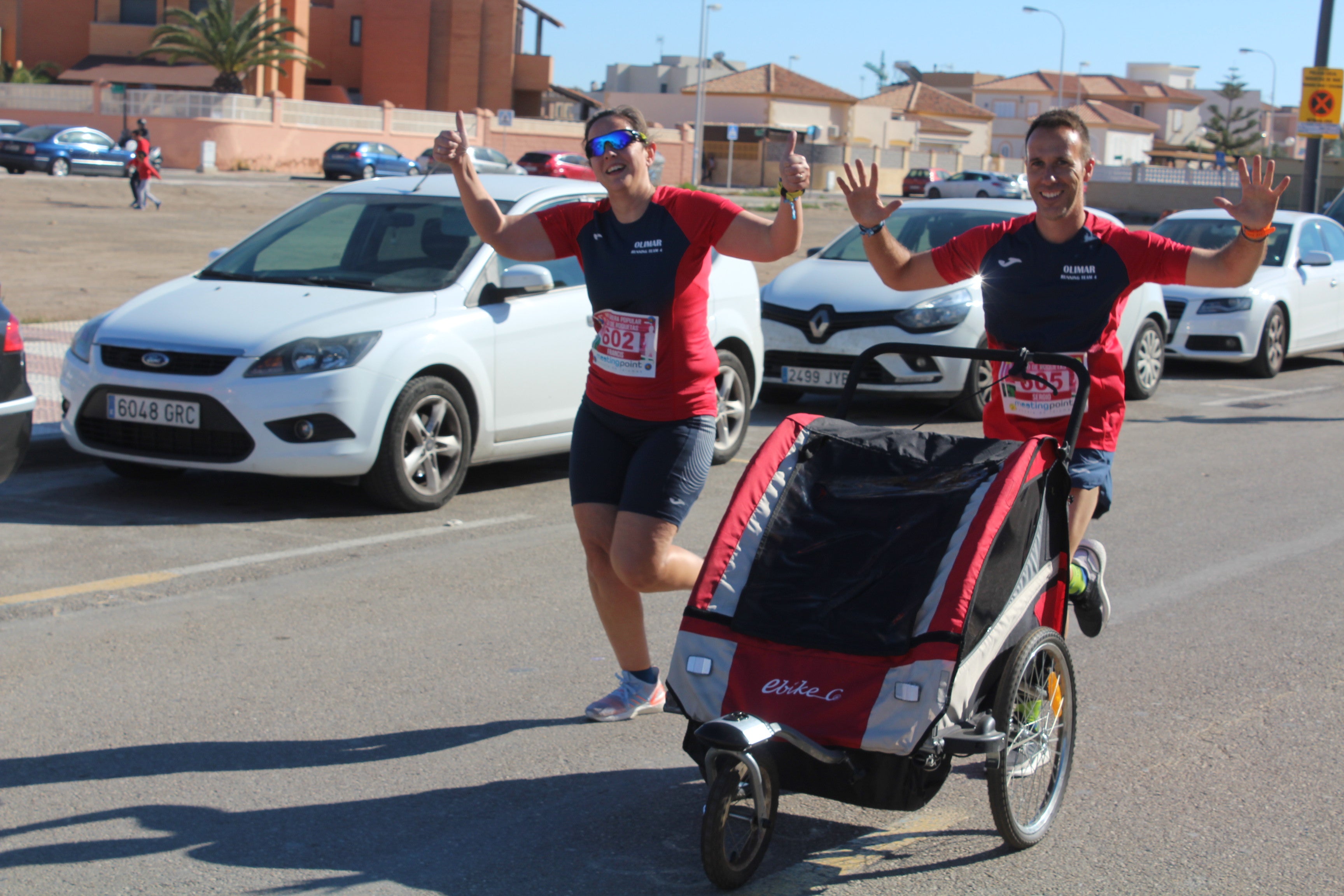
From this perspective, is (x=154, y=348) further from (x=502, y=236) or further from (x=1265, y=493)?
(x=1265, y=493)

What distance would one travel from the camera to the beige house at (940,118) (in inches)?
3812

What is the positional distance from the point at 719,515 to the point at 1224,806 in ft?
12.8

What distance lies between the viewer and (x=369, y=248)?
8.02 meters

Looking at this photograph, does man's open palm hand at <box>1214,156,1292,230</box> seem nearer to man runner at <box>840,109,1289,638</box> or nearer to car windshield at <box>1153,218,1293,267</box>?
man runner at <box>840,109,1289,638</box>

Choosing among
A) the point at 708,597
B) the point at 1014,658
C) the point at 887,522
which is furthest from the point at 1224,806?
the point at 708,597

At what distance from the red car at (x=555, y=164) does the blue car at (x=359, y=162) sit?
4.00 m

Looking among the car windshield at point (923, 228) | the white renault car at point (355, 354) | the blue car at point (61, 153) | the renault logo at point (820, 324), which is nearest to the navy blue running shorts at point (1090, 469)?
the white renault car at point (355, 354)

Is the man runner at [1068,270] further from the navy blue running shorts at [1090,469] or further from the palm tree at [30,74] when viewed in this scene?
the palm tree at [30,74]

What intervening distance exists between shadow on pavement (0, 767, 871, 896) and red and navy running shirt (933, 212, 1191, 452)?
4.49 ft

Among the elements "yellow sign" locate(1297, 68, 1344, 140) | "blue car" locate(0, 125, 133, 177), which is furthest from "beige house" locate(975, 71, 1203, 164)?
"yellow sign" locate(1297, 68, 1344, 140)

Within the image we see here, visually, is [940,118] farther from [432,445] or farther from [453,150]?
[453,150]


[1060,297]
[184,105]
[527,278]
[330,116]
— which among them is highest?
[330,116]

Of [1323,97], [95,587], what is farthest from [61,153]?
[95,587]

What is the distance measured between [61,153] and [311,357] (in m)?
35.7
